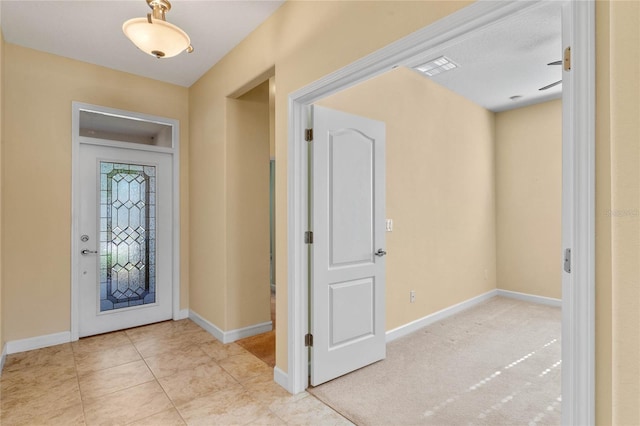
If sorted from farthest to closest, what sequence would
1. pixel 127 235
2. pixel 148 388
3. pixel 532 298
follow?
pixel 532 298 → pixel 127 235 → pixel 148 388

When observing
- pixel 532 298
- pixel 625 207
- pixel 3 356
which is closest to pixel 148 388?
pixel 3 356

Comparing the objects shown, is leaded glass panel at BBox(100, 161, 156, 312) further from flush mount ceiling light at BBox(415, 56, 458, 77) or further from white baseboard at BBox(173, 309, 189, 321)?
flush mount ceiling light at BBox(415, 56, 458, 77)

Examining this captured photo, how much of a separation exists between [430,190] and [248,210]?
2.13 meters

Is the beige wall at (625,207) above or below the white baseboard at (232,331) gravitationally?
above

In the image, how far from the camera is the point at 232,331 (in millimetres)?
3445

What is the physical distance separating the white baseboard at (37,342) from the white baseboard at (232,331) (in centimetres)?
128

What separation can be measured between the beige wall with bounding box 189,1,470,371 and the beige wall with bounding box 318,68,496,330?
579mm

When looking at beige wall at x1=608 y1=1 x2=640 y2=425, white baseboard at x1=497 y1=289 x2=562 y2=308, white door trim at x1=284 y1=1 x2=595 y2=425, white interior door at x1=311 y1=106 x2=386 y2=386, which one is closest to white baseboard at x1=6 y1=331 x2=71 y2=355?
white interior door at x1=311 y1=106 x2=386 y2=386

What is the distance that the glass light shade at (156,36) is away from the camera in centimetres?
205

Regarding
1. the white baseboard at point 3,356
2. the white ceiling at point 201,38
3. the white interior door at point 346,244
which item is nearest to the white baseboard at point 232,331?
the white interior door at point 346,244

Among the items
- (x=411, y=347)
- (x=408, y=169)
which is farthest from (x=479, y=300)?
(x=408, y=169)

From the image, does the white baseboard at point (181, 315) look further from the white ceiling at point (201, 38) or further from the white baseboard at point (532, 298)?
the white baseboard at point (532, 298)

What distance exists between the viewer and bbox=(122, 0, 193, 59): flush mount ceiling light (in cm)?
205

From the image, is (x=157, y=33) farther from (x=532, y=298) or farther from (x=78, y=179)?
(x=532, y=298)
